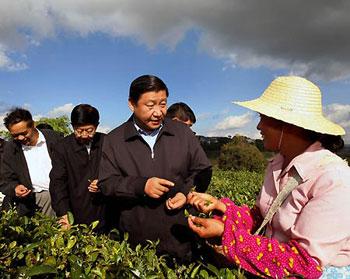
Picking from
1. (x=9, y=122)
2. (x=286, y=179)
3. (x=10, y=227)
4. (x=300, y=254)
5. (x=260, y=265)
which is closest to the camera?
(x=300, y=254)

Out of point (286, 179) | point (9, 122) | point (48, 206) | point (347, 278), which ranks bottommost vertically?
point (48, 206)

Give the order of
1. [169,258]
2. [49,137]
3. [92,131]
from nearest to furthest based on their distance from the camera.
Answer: [169,258], [92,131], [49,137]

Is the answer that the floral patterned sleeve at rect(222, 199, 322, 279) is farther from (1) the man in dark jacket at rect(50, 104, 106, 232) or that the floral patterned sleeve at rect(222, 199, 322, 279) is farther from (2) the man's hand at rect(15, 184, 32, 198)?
(2) the man's hand at rect(15, 184, 32, 198)

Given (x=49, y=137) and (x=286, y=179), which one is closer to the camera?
(x=286, y=179)

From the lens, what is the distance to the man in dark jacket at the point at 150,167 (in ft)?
9.77

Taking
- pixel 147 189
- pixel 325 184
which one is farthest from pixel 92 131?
pixel 325 184

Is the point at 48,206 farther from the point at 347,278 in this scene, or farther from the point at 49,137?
the point at 347,278

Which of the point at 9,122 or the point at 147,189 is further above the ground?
the point at 9,122

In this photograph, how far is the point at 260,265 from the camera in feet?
6.23

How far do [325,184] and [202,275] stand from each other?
0.69m

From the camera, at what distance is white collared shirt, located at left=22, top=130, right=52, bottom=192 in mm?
4723

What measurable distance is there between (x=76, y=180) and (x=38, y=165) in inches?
37.0

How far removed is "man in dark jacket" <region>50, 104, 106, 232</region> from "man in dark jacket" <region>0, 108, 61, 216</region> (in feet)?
2.45

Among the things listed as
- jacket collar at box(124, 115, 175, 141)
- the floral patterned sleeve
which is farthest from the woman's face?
jacket collar at box(124, 115, 175, 141)
